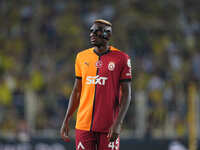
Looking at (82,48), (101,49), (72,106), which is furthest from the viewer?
(82,48)

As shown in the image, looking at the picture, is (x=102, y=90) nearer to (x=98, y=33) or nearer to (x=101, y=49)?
(x=101, y=49)

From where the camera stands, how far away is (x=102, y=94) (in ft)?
14.0

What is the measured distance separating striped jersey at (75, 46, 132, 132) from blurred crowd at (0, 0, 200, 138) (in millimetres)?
5761

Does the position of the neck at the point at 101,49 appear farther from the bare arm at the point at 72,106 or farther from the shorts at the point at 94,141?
the shorts at the point at 94,141

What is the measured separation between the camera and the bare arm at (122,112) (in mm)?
4082

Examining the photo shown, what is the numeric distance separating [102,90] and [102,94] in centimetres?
4

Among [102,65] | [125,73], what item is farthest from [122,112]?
[102,65]

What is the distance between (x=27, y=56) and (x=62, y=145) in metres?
4.40

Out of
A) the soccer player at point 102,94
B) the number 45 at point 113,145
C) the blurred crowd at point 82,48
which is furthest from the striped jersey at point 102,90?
the blurred crowd at point 82,48

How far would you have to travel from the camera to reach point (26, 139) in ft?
33.0

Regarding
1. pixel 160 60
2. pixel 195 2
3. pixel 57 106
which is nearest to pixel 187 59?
pixel 160 60

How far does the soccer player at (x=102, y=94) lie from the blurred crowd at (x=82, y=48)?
227 inches

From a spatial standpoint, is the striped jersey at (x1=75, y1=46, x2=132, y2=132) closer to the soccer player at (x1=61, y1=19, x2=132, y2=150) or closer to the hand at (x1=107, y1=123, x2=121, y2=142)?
the soccer player at (x1=61, y1=19, x2=132, y2=150)

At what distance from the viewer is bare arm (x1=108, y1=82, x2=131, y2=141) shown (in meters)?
4.08
